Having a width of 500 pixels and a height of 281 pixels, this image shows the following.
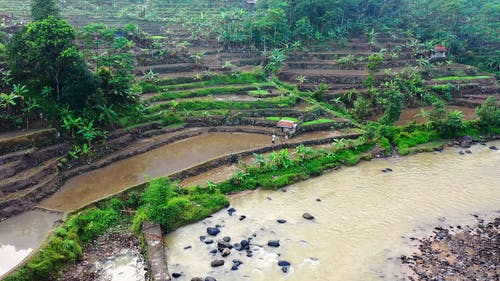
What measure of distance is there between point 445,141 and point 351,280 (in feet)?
53.2

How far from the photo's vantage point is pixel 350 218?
68.1 ft

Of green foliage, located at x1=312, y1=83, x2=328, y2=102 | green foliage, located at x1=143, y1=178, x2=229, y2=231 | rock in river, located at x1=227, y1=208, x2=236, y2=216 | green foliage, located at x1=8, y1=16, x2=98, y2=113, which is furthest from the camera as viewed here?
green foliage, located at x1=312, y1=83, x2=328, y2=102

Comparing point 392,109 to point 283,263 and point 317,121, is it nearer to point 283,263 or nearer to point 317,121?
point 317,121

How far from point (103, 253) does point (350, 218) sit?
10916mm

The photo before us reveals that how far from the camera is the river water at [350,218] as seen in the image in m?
17.4

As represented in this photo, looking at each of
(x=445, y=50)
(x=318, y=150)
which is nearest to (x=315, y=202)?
(x=318, y=150)

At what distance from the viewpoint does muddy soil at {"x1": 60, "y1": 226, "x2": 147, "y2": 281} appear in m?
16.3

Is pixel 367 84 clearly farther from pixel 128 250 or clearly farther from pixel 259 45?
pixel 128 250

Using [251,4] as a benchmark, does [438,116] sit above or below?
below

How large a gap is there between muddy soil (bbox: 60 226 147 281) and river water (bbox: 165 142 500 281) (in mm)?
1495

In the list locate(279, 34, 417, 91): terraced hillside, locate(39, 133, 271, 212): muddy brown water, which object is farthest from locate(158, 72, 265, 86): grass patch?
locate(39, 133, 271, 212): muddy brown water

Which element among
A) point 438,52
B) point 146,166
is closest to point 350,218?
point 146,166

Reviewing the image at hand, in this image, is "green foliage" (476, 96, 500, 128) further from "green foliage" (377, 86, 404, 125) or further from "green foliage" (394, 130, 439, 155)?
"green foliage" (377, 86, 404, 125)

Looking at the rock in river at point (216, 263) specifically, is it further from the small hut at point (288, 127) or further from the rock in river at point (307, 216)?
the small hut at point (288, 127)
